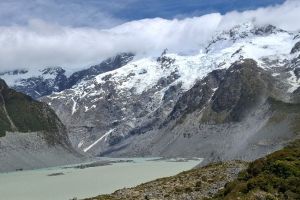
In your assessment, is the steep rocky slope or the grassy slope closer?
the grassy slope

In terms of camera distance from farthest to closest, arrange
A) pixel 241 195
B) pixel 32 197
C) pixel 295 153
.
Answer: pixel 32 197
pixel 295 153
pixel 241 195

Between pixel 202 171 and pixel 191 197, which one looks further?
pixel 202 171

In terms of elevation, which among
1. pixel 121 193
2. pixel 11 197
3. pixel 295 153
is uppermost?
pixel 295 153

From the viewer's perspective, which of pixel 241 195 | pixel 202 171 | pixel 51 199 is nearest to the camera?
pixel 241 195

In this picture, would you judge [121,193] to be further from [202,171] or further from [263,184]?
[263,184]

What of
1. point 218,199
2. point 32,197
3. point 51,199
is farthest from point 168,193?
point 32,197

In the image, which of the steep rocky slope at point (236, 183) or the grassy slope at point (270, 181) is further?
the steep rocky slope at point (236, 183)

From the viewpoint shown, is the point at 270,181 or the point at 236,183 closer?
the point at 270,181

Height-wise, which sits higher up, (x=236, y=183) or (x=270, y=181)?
(x=270, y=181)

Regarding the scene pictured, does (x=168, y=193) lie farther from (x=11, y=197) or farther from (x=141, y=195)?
(x=11, y=197)

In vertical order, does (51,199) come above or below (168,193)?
below
